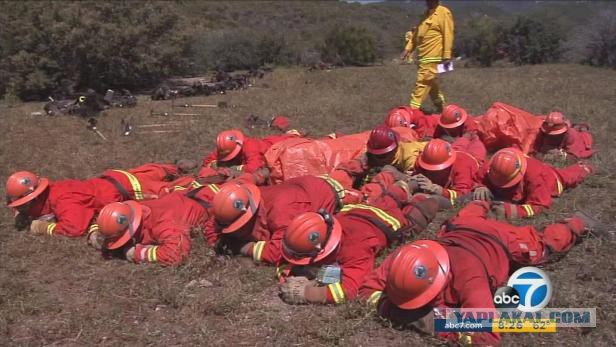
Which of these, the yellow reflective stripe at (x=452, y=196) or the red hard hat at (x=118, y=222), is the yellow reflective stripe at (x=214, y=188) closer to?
the red hard hat at (x=118, y=222)

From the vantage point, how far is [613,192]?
5105mm

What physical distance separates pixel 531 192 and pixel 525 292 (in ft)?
5.57

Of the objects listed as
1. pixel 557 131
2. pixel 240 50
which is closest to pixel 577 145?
pixel 557 131

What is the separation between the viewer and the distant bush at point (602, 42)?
552 inches

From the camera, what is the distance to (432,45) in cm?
792

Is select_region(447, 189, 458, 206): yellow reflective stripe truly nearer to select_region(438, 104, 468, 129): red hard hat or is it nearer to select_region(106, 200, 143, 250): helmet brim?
select_region(438, 104, 468, 129): red hard hat

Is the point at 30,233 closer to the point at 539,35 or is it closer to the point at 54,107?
the point at 54,107

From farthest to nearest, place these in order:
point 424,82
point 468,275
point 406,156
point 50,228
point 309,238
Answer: point 424,82 < point 406,156 < point 50,228 < point 309,238 < point 468,275

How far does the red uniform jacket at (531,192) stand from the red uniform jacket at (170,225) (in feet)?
9.57

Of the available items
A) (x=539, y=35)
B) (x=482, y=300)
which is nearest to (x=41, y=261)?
(x=482, y=300)

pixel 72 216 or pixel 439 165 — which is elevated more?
pixel 439 165

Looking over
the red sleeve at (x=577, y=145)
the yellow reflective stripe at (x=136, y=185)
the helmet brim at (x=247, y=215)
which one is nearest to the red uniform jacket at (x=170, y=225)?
the helmet brim at (x=247, y=215)

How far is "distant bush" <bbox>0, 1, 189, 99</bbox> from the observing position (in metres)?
12.9

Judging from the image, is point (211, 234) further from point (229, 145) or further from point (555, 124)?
point (555, 124)
